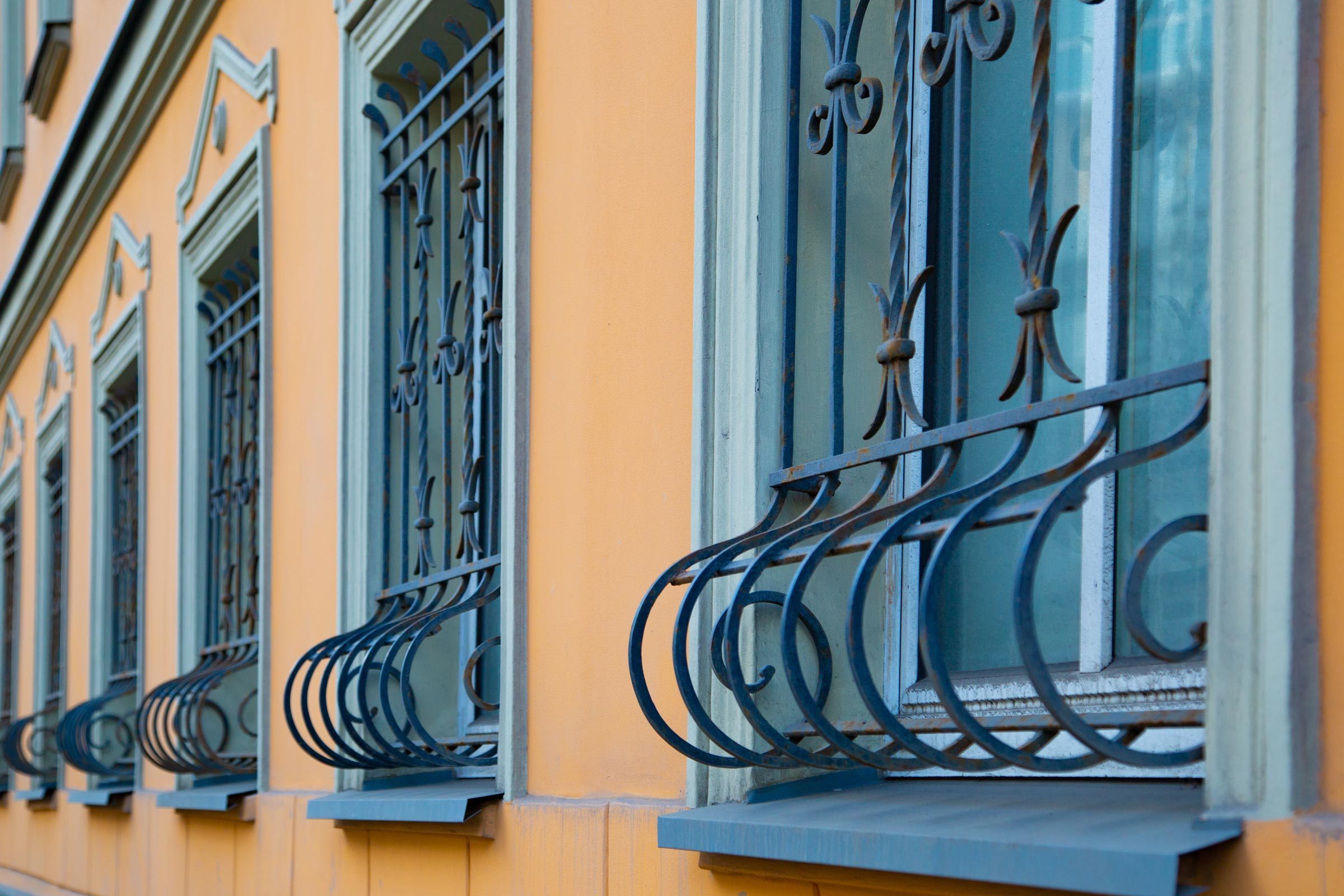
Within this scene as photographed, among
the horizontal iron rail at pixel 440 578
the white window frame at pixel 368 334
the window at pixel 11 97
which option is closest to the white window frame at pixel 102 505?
the white window frame at pixel 368 334

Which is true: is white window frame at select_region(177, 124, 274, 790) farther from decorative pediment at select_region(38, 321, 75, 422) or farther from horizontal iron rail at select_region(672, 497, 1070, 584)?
decorative pediment at select_region(38, 321, 75, 422)

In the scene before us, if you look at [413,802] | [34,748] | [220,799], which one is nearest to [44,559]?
[34,748]

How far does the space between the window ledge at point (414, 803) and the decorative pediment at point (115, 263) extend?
162 inches

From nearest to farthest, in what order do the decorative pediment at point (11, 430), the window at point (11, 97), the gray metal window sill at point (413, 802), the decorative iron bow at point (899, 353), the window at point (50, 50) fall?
the decorative iron bow at point (899, 353) → the gray metal window sill at point (413, 802) → the window at point (50, 50) → the decorative pediment at point (11, 430) → the window at point (11, 97)

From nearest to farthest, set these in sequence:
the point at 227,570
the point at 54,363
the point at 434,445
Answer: the point at 434,445
the point at 227,570
the point at 54,363

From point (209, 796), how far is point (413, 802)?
217 cm

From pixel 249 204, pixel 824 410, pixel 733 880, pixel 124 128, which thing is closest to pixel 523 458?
pixel 824 410

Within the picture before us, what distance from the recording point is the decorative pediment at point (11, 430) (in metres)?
11.8

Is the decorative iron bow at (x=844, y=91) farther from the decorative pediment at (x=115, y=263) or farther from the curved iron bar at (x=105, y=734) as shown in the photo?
the curved iron bar at (x=105, y=734)

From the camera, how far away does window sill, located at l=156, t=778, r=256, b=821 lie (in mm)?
5055

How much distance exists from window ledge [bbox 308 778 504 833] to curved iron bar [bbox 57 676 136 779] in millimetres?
3777

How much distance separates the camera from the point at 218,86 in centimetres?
601

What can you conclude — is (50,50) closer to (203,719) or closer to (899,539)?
(203,719)

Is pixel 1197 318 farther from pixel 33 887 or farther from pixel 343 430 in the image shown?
pixel 33 887
